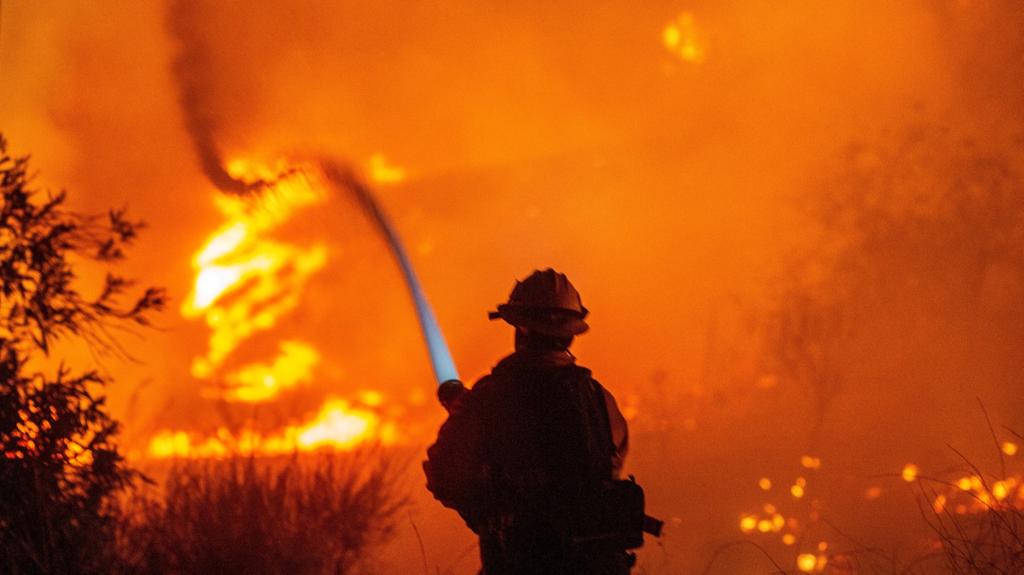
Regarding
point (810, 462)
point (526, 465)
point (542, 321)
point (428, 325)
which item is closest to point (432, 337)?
point (428, 325)

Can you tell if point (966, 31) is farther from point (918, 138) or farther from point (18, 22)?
point (18, 22)

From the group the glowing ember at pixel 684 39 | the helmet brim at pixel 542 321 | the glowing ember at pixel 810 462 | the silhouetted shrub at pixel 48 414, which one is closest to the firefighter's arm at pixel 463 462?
the helmet brim at pixel 542 321

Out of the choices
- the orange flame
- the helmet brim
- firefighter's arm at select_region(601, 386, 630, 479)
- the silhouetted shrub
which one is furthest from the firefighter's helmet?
the orange flame

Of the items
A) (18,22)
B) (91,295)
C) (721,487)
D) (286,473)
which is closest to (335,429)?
(91,295)

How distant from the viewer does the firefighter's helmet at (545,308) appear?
3.39 meters

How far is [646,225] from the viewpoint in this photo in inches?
587

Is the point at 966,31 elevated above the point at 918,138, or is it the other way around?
the point at 966,31

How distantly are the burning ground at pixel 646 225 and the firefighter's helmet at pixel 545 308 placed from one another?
8680mm

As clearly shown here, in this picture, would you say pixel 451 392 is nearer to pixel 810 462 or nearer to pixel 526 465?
pixel 526 465

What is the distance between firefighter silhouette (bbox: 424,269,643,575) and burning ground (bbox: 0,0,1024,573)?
871 centimetres

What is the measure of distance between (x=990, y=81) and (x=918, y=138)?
1.13m

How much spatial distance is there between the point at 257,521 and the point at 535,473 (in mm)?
1952

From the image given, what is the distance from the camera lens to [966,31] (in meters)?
14.5

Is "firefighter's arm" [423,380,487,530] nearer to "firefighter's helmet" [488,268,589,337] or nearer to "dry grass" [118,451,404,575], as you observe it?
"firefighter's helmet" [488,268,589,337]
